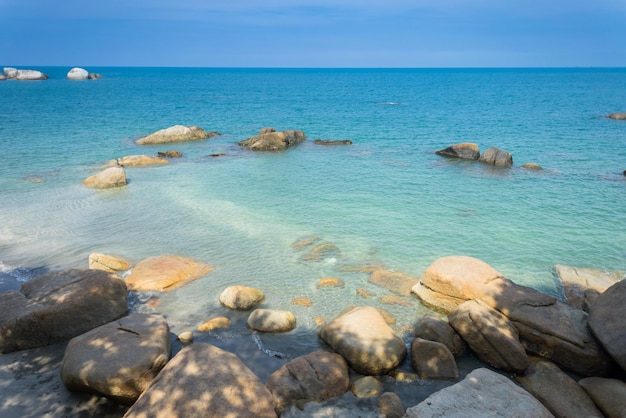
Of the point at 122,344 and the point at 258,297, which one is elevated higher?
the point at 122,344

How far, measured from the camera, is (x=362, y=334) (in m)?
11.3

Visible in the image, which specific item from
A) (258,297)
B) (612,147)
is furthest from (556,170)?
(258,297)

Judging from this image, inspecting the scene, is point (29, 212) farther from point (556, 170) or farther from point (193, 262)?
point (556, 170)

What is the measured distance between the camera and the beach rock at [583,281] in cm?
1396

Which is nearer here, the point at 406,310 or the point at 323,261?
the point at 406,310

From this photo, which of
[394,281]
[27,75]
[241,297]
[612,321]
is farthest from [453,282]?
[27,75]

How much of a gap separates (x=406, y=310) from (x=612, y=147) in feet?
120

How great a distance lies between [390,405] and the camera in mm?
9602

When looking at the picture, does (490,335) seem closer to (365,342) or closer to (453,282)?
(453,282)

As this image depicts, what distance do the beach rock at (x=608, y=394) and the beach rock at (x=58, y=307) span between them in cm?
1304

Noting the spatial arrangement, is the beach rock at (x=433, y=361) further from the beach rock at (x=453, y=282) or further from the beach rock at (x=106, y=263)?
the beach rock at (x=106, y=263)

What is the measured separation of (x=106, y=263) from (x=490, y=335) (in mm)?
13680

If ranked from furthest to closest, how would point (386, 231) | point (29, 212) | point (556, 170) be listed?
point (556, 170)
point (29, 212)
point (386, 231)

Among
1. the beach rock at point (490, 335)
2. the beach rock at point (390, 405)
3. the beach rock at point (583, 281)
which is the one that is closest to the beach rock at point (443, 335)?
the beach rock at point (490, 335)
